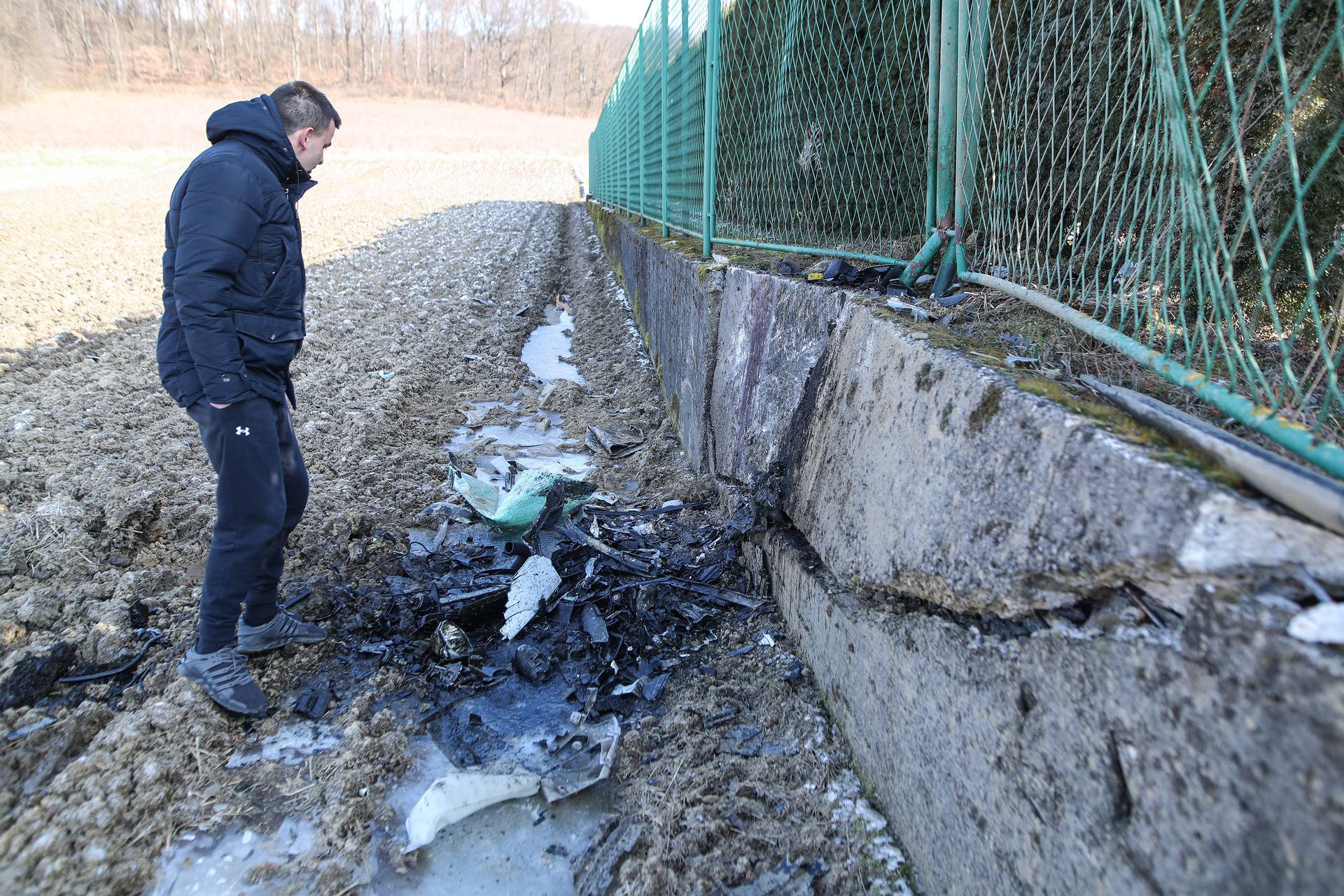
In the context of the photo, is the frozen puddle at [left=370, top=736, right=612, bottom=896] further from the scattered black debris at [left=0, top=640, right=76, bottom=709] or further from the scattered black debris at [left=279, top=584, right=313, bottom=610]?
the scattered black debris at [left=0, top=640, right=76, bottom=709]

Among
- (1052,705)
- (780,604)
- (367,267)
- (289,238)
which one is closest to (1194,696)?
(1052,705)

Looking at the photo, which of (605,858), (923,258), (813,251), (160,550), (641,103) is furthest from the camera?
(641,103)

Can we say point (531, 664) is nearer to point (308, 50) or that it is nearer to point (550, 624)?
point (550, 624)

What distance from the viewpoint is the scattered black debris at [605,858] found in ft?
6.71

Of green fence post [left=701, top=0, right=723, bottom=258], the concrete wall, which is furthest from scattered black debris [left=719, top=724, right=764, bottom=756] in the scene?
green fence post [left=701, top=0, right=723, bottom=258]

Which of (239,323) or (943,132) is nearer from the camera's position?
(239,323)

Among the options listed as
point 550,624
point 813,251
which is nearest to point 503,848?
point 550,624

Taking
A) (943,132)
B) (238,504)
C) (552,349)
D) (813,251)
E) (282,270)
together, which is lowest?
(552,349)

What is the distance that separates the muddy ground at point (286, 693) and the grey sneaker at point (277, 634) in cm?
5

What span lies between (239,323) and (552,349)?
5459mm

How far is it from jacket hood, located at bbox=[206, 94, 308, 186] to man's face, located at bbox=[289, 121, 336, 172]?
0.07 metres

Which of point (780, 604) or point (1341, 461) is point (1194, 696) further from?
point (780, 604)

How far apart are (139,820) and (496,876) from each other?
3.19ft

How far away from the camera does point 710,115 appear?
4.93 m
